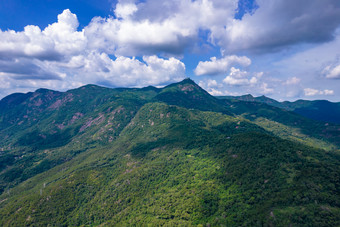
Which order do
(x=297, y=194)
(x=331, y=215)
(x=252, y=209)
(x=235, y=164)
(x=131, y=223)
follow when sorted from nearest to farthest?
1. (x=331, y=215)
2. (x=297, y=194)
3. (x=252, y=209)
4. (x=131, y=223)
5. (x=235, y=164)

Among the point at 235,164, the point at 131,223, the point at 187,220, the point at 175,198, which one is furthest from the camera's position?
the point at 235,164

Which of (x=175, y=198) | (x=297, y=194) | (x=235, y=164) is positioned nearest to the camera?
(x=297, y=194)

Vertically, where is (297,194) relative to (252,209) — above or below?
above

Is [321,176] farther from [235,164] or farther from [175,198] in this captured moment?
[175,198]

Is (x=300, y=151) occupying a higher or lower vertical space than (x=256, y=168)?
higher

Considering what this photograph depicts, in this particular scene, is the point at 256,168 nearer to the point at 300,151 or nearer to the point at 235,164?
the point at 235,164

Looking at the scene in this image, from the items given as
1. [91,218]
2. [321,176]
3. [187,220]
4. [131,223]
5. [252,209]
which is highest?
[321,176]

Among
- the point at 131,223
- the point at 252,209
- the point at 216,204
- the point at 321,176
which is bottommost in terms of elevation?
the point at 131,223

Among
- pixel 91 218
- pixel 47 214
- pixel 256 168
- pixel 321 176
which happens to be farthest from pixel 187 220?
pixel 47 214

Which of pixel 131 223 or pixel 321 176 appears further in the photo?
pixel 131 223

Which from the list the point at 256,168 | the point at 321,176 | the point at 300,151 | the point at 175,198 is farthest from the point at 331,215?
the point at 175,198
